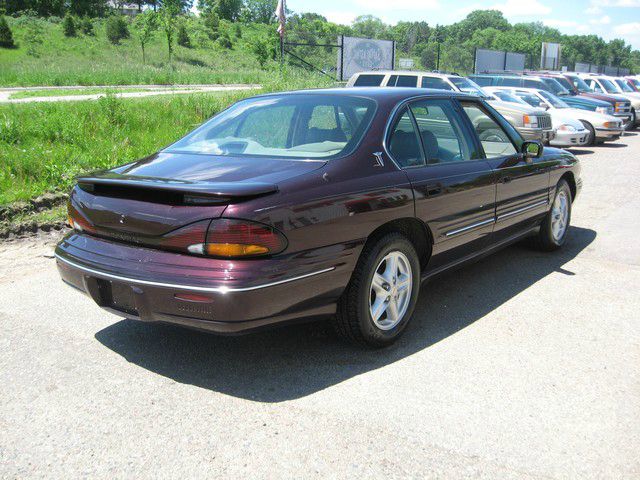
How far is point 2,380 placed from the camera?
3287mm

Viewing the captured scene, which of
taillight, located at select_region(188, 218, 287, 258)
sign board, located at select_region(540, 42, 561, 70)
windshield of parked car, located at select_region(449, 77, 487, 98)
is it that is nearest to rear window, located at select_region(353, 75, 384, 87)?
windshield of parked car, located at select_region(449, 77, 487, 98)

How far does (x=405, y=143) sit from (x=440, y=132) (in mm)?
555

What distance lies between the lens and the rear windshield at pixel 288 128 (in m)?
3.68

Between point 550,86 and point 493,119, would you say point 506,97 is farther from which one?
point 493,119

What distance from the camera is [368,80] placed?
14.6m

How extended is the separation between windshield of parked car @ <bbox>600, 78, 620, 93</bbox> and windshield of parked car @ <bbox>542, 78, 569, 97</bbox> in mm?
5421

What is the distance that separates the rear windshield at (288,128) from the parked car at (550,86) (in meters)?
15.8

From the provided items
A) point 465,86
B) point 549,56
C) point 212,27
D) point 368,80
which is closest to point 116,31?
point 212,27

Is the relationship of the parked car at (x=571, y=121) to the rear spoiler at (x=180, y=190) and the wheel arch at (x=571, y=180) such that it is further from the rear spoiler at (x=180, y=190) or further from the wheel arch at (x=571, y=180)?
the rear spoiler at (x=180, y=190)

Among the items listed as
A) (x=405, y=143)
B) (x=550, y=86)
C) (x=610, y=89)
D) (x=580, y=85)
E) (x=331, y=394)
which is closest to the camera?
(x=331, y=394)

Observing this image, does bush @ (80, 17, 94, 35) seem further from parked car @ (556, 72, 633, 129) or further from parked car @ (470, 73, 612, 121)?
parked car @ (556, 72, 633, 129)

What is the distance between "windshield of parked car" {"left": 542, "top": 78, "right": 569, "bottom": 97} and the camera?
1875 centimetres

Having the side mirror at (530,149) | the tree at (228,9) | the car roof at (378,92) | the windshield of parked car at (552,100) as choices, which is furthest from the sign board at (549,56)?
the tree at (228,9)

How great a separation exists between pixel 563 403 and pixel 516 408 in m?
0.27
